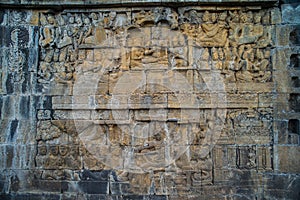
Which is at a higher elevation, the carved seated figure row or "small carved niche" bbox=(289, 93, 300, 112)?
the carved seated figure row

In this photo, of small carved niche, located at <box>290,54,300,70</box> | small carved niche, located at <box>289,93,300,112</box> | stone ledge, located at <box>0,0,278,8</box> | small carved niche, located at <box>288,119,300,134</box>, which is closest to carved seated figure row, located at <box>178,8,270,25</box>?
stone ledge, located at <box>0,0,278,8</box>

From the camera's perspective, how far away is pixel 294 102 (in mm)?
6742

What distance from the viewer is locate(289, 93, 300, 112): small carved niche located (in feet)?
22.0

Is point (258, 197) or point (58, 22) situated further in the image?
point (58, 22)

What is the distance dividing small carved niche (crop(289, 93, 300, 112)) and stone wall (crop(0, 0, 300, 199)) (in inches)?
0.8

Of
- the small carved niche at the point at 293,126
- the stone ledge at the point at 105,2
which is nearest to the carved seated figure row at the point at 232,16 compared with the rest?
the stone ledge at the point at 105,2

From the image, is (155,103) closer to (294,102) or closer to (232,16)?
(232,16)

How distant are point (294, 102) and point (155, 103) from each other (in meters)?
2.78

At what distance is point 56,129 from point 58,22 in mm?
2243

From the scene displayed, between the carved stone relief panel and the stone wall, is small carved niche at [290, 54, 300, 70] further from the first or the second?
the carved stone relief panel

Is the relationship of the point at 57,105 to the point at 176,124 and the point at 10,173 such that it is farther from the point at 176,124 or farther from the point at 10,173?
the point at 176,124

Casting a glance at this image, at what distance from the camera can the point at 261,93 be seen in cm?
671

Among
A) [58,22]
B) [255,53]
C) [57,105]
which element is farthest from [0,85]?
[255,53]

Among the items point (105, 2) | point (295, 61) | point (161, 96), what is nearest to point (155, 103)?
point (161, 96)
